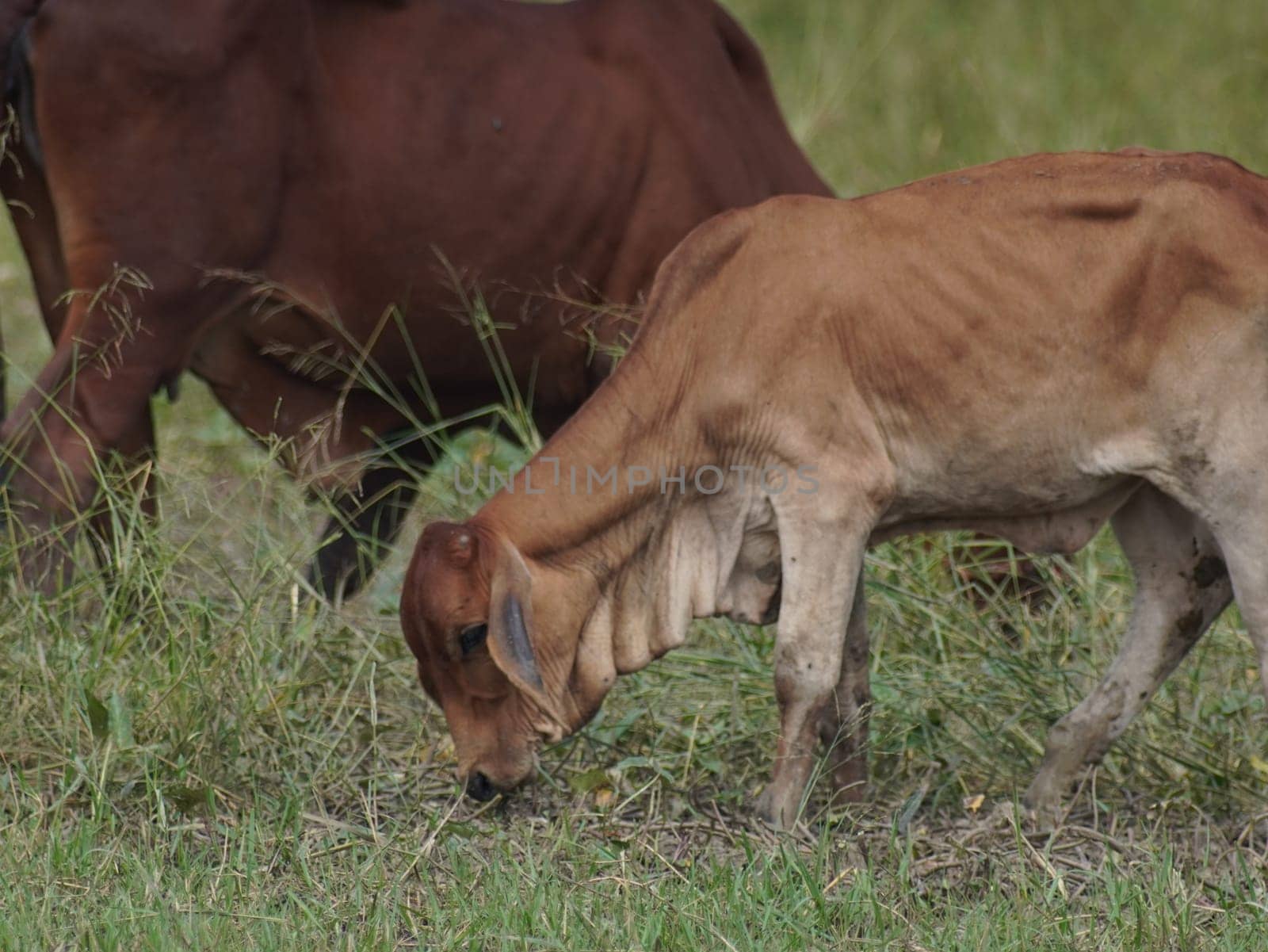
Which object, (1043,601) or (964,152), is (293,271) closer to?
(1043,601)

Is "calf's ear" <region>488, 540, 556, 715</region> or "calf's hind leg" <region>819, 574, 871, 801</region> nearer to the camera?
"calf's ear" <region>488, 540, 556, 715</region>

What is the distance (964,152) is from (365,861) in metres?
4.83

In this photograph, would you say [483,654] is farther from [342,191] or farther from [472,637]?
[342,191]

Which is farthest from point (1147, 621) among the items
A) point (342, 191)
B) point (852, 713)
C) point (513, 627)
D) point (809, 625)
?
point (342, 191)

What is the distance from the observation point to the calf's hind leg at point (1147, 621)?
3.95 meters

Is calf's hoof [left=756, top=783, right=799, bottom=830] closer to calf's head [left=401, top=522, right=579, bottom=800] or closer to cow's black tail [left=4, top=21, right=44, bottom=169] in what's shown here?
calf's head [left=401, top=522, right=579, bottom=800]

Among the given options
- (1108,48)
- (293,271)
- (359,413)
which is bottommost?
(1108,48)

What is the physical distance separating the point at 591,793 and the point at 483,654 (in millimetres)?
546

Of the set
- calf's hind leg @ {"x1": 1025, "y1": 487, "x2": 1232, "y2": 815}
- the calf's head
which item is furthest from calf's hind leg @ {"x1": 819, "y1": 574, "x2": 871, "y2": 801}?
the calf's head

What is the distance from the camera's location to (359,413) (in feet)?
17.2

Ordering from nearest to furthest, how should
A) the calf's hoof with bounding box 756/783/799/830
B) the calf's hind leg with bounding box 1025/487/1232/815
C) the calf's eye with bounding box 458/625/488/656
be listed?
the calf's eye with bounding box 458/625/488/656 → the calf's hoof with bounding box 756/783/799/830 → the calf's hind leg with bounding box 1025/487/1232/815

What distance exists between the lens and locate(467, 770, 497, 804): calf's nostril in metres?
3.85

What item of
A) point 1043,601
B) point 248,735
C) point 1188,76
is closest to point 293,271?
point 248,735

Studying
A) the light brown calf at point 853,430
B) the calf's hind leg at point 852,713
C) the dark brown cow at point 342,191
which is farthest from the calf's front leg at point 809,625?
the dark brown cow at point 342,191
